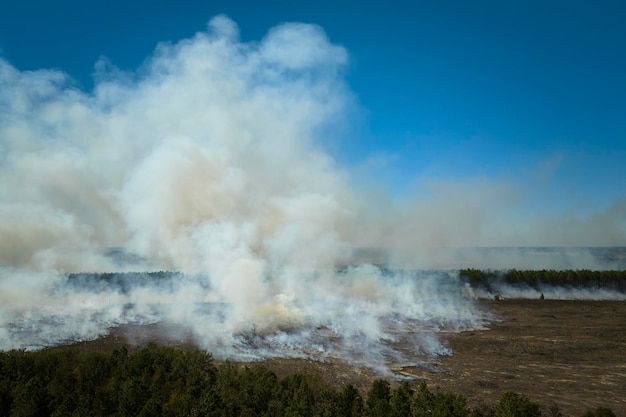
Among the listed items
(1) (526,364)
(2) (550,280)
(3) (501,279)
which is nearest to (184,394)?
(1) (526,364)

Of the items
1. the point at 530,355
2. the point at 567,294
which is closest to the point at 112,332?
the point at 530,355

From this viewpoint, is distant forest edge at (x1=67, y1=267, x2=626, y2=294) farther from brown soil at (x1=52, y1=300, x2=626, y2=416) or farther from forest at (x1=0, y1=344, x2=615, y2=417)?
forest at (x1=0, y1=344, x2=615, y2=417)

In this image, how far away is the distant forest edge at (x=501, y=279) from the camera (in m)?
131

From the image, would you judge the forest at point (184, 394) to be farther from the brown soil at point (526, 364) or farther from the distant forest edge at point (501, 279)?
the distant forest edge at point (501, 279)

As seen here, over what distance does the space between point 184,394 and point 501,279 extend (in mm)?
132195

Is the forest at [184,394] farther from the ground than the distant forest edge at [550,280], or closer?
closer

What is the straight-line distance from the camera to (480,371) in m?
51.8

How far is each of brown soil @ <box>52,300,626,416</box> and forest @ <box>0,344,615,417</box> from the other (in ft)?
17.5

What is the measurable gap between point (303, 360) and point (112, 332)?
114 feet

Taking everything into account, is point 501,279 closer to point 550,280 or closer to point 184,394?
point 550,280

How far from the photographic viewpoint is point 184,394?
116ft

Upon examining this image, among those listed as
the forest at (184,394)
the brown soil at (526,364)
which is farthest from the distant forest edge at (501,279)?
the forest at (184,394)

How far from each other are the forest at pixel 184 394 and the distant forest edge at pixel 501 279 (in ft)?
293

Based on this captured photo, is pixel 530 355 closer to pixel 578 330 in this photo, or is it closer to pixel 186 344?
pixel 578 330
